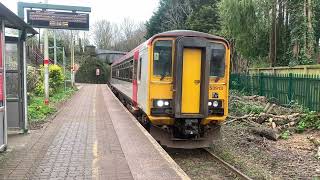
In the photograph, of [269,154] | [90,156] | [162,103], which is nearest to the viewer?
[90,156]

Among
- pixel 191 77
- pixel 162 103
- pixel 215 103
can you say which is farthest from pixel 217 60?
pixel 162 103

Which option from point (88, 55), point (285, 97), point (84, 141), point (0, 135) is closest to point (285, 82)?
point (285, 97)

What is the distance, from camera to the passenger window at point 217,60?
39.1 feet

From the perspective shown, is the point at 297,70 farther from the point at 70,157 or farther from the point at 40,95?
the point at 70,157

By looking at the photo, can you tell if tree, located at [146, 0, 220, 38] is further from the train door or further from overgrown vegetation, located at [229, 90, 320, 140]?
the train door

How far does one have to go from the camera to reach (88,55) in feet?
235

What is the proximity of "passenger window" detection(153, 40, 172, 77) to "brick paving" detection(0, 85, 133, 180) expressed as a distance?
2.09m

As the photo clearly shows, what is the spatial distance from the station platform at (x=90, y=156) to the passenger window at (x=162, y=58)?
1720 mm

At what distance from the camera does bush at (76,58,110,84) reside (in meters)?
68.4

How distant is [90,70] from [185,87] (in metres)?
58.7

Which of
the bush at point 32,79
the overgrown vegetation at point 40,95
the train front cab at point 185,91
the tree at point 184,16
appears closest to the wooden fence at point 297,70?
the train front cab at point 185,91

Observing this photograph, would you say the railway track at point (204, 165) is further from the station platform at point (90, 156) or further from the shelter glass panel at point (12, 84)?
the shelter glass panel at point (12, 84)

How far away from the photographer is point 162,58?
11.7 m

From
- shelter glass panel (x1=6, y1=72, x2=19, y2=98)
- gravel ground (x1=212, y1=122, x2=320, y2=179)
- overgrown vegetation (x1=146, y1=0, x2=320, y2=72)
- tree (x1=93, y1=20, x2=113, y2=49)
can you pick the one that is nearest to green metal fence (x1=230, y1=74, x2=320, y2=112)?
overgrown vegetation (x1=146, y1=0, x2=320, y2=72)
